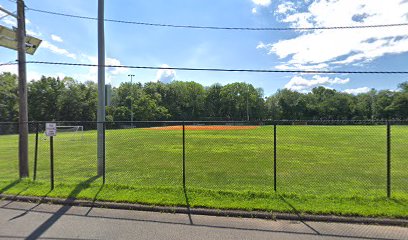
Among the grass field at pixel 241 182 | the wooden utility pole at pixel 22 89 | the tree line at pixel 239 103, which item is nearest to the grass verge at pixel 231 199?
the grass field at pixel 241 182

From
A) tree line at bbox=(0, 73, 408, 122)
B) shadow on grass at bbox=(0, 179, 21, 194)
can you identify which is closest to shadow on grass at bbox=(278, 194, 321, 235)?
shadow on grass at bbox=(0, 179, 21, 194)

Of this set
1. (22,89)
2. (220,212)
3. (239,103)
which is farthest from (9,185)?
(239,103)

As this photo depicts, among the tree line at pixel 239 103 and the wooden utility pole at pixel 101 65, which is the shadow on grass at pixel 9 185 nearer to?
the wooden utility pole at pixel 101 65

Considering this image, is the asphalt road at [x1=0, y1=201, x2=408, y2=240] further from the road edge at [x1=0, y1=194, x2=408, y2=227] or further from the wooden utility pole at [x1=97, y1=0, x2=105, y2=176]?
the wooden utility pole at [x1=97, y1=0, x2=105, y2=176]

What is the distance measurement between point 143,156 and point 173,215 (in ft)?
30.3

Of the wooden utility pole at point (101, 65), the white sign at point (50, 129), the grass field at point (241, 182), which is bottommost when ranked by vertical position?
the grass field at point (241, 182)

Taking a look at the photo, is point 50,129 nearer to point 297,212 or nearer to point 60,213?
point 60,213

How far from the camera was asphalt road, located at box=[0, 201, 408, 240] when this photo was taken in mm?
4750

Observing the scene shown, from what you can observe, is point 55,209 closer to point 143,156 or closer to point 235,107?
point 143,156

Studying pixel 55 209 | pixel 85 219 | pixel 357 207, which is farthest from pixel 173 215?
pixel 357 207

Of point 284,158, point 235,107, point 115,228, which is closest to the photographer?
point 115,228

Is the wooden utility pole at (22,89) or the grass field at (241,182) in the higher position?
the wooden utility pole at (22,89)

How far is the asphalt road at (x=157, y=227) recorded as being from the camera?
4750 millimetres

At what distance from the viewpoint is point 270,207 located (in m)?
5.99
